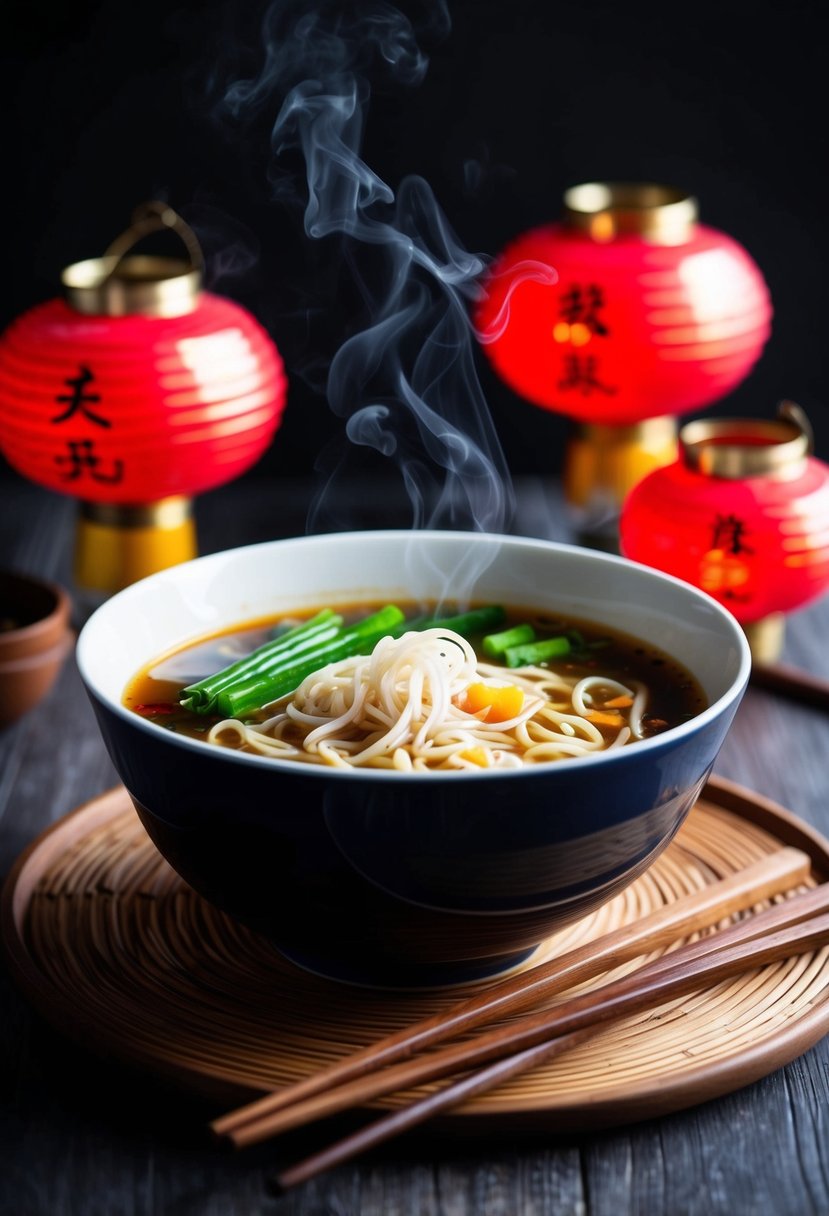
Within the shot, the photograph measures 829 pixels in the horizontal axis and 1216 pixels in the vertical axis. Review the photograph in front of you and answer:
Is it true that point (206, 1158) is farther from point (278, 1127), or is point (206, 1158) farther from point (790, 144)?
point (790, 144)

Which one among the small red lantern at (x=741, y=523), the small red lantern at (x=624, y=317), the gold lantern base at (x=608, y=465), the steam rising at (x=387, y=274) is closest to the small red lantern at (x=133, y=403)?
the steam rising at (x=387, y=274)

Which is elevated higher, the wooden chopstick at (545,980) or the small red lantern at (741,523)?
the wooden chopstick at (545,980)

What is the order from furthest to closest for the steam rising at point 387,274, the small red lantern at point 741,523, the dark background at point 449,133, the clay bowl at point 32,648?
1. the dark background at point 449,133
2. the steam rising at point 387,274
3. the small red lantern at point 741,523
4. the clay bowl at point 32,648

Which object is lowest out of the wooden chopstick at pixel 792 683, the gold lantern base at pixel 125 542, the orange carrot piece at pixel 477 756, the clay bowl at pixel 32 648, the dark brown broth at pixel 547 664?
the wooden chopstick at pixel 792 683

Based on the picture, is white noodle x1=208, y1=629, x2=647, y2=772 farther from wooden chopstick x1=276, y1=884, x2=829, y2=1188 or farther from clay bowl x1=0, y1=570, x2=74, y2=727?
clay bowl x1=0, y1=570, x2=74, y2=727

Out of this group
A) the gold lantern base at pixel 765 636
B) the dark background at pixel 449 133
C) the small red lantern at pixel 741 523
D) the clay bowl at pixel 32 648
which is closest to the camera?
the clay bowl at pixel 32 648

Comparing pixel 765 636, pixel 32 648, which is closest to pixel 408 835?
pixel 32 648

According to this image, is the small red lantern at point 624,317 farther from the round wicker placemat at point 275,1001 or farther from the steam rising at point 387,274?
the round wicker placemat at point 275,1001
